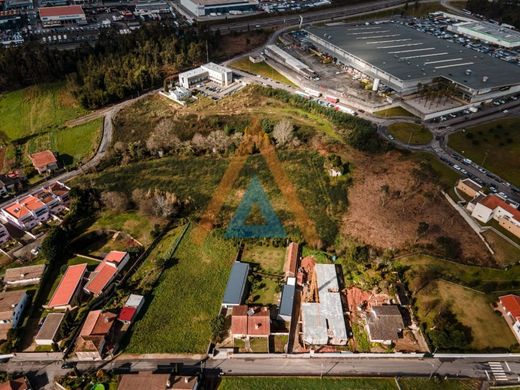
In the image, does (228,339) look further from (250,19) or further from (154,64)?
(250,19)

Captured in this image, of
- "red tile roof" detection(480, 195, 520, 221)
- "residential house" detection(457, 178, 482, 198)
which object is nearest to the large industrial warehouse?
"residential house" detection(457, 178, 482, 198)

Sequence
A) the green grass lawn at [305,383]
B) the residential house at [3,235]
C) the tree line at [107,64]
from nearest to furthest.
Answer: the green grass lawn at [305,383] → the residential house at [3,235] → the tree line at [107,64]

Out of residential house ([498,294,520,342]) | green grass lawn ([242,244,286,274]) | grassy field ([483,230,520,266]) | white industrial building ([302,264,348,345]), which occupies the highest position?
grassy field ([483,230,520,266])

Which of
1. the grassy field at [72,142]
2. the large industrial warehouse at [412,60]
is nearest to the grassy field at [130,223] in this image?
the grassy field at [72,142]

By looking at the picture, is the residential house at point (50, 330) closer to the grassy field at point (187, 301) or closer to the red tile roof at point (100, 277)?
the red tile roof at point (100, 277)

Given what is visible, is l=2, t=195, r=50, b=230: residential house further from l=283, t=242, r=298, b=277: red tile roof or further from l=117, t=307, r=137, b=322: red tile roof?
l=283, t=242, r=298, b=277: red tile roof

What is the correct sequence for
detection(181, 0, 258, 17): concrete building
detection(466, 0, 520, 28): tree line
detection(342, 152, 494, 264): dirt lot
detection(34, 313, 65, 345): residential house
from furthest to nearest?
detection(181, 0, 258, 17): concrete building
detection(466, 0, 520, 28): tree line
detection(342, 152, 494, 264): dirt lot
detection(34, 313, 65, 345): residential house
